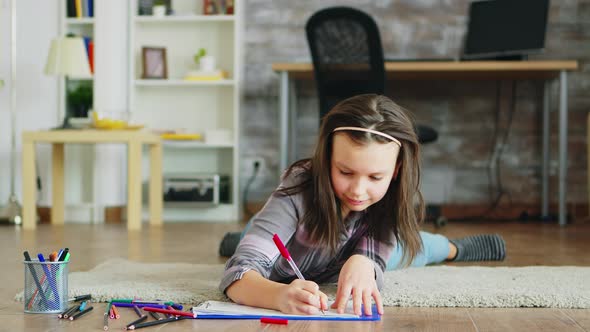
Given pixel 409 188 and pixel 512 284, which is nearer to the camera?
pixel 409 188

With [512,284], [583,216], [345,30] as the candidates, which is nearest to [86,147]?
[345,30]

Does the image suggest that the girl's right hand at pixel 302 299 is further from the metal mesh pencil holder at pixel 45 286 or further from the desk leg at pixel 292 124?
the desk leg at pixel 292 124

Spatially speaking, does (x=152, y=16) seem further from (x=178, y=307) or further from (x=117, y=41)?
(x=178, y=307)

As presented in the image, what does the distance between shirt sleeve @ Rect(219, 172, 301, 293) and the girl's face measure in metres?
0.13

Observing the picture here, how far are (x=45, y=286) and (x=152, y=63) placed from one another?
3.19 meters

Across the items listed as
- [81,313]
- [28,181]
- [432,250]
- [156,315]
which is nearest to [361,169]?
[156,315]

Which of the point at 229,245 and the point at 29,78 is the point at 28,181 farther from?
the point at 229,245

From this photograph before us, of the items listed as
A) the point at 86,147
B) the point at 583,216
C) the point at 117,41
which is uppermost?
the point at 117,41

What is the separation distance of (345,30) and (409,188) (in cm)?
209

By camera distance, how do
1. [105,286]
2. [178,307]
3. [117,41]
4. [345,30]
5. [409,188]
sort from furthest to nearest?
[117,41] → [345,30] → [105,286] → [409,188] → [178,307]

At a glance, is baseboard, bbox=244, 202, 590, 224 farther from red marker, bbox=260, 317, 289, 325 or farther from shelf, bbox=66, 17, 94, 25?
red marker, bbox=260, 317, 289, 325

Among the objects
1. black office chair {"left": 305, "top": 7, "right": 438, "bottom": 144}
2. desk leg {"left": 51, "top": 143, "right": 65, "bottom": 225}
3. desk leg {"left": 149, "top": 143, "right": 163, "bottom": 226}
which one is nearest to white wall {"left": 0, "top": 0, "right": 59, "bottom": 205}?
desk leg {"left": 51, "top": 143, "right": 65, "bottom": 225}

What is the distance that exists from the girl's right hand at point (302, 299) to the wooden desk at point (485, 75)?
8.69 feet

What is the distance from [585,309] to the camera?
1.44 meters
